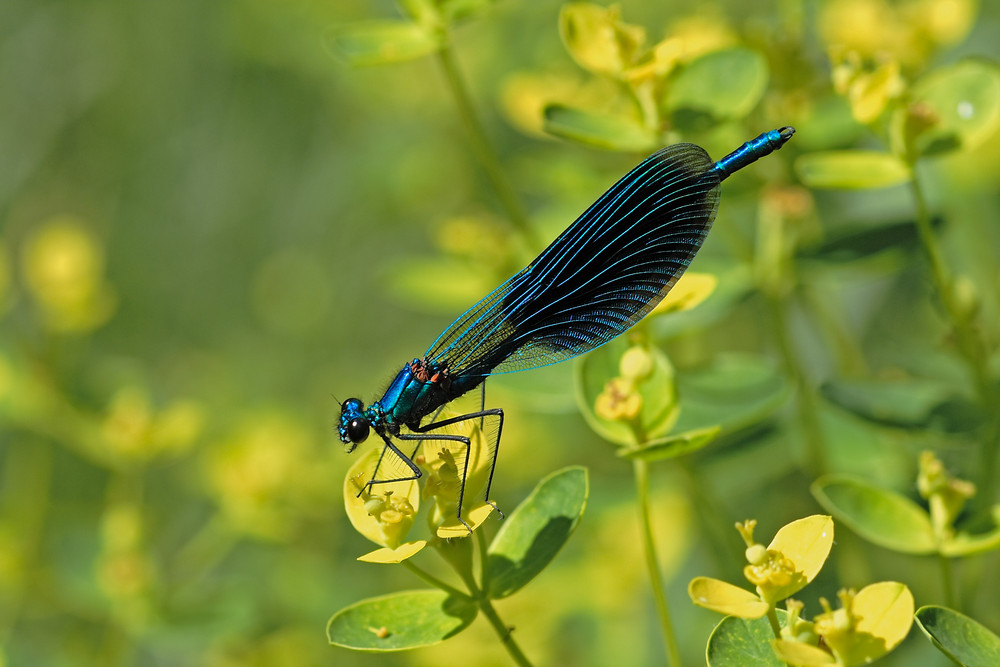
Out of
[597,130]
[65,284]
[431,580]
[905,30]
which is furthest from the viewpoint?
[65,284]

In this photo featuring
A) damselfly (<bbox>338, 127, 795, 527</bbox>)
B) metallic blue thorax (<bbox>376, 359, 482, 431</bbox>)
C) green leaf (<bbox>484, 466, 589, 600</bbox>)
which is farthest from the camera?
metallic blue thorax (<bbox>376, 359, 482, 431</bbox>)

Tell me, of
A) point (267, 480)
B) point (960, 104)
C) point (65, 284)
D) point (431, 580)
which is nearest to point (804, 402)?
point (960, 104)

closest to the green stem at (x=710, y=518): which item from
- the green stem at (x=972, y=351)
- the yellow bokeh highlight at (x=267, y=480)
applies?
the green stem at (x=972, y=351)

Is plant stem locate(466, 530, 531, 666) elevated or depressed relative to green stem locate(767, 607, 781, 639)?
elevated

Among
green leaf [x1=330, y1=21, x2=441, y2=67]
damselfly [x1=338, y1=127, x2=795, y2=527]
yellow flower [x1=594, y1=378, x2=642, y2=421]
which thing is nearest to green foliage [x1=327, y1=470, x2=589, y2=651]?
yellow flower [x1=594, y1=378, x2=642, y2=421]

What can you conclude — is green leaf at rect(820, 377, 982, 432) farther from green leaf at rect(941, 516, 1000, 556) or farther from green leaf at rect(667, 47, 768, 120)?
green leaf at rect(667, 47, 768, 120)

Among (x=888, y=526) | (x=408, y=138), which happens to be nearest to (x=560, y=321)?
(x=888, y=526)

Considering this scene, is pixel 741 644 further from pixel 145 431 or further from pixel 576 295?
pixel 145 431
